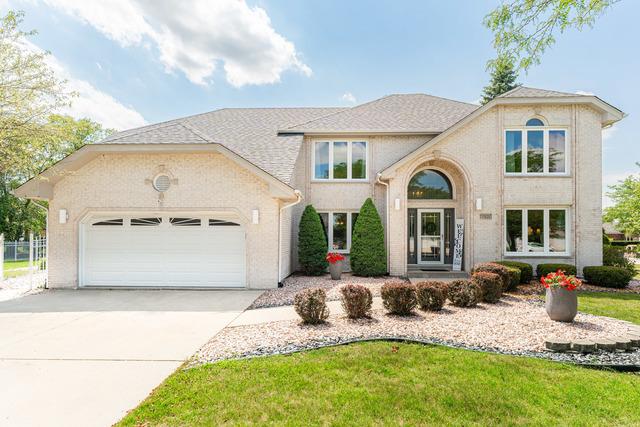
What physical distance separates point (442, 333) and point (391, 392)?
2459mm

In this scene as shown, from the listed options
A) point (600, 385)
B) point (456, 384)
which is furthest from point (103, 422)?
point (600, 385)

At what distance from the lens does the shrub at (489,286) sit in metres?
8.28

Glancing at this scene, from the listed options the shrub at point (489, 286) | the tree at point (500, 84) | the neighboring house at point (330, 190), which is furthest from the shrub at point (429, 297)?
the tree at point (500, 84)

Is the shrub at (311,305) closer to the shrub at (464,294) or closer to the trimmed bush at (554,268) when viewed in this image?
the shrub at (464,294)

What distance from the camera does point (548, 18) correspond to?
253 inches

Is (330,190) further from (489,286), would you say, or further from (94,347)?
(94,347)

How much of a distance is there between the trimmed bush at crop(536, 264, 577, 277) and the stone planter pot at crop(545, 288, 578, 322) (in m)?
5.66

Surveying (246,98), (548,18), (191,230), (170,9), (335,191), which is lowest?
(191,230)

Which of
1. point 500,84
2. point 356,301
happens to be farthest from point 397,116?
point 500,84

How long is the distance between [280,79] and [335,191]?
10611 mm

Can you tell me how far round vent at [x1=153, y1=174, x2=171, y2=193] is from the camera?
10.8m

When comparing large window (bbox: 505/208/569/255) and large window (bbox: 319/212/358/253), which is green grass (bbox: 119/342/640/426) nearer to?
large window (bbox: 505/208/569/255)

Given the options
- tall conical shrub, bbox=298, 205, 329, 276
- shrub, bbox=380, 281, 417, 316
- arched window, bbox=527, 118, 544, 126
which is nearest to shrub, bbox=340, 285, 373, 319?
shrub, bbox=380, 281, 417, 316

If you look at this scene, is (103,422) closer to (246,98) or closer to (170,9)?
(170,9)
